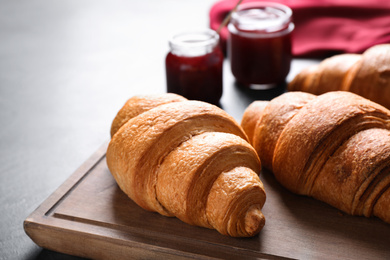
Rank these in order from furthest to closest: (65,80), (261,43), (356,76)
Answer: (65,80) < (261,43) < (356,76)

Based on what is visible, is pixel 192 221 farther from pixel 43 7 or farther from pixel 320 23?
pixel 43 7

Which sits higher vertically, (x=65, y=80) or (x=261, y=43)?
(x=261, y=43)

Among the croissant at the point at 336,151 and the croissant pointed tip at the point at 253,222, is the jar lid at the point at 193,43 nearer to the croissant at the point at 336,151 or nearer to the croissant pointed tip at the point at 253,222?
the croissant at the point at 336,151

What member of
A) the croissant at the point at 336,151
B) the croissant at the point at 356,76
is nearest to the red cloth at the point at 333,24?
the croissant at the point at 356,76

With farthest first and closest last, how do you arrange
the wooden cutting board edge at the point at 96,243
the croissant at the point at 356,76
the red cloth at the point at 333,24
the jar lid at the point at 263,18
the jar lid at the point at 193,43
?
the red cloth at the point at 333,24
the jar lid at the point at 263,18
the jar lid at the point at 193,43
the croissant at the point at 356,76
the wooden cutting board edge at the point at 96,243

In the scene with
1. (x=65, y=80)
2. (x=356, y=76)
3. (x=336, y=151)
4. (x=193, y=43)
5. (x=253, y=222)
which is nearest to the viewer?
(x=253, y=222)

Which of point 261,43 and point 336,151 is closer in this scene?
point 336,151

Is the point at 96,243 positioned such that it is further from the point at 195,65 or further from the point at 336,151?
the point at 195,65

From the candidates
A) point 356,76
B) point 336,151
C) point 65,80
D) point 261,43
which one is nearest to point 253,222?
point 336,151
